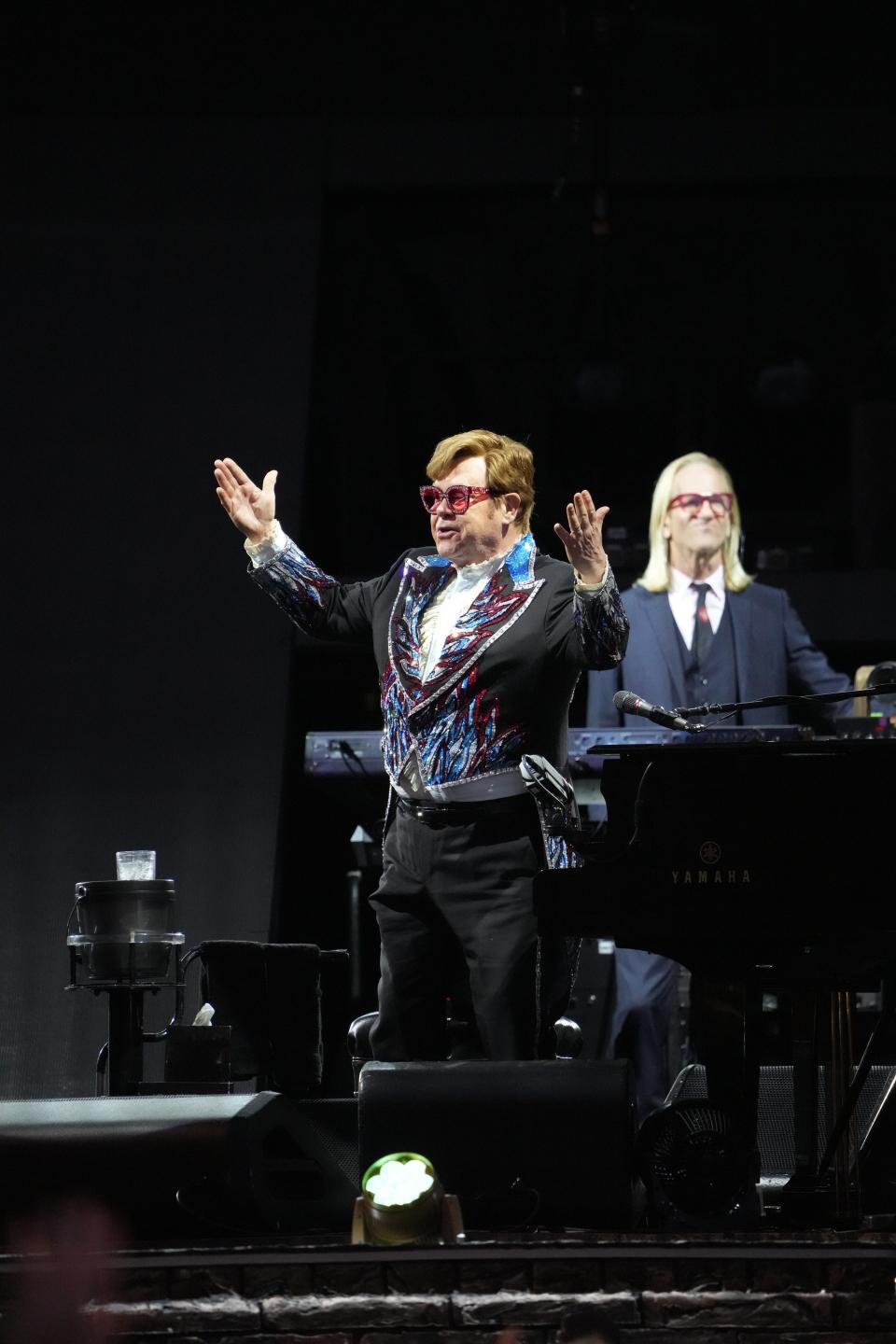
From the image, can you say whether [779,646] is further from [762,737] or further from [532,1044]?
[532,1044]

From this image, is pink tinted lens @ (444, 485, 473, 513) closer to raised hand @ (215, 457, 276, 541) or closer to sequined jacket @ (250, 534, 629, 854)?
sequined jacket @ (250, 534, 629, 854)

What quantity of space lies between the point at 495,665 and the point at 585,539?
0.35m

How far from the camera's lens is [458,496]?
3.60m

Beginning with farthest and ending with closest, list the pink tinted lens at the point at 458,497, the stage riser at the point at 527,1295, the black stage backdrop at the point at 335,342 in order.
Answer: the black stage backdrop at the point at 335,342 < the pink tinted lens at the point at 458,497 < the stage riser at the point at 527,1295

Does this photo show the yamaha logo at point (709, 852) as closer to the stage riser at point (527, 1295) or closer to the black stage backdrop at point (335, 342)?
the stage riser at point (527, 1295)

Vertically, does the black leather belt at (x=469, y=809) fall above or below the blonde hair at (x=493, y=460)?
below

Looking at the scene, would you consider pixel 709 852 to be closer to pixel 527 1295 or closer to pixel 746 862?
pixel 746 862

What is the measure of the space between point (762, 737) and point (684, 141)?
390cm

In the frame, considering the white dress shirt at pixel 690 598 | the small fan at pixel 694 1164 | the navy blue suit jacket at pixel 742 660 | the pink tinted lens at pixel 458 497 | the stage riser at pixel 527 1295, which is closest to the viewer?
the stage riser at pixel 527 1295

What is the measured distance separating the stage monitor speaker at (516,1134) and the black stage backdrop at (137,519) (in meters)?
3.61

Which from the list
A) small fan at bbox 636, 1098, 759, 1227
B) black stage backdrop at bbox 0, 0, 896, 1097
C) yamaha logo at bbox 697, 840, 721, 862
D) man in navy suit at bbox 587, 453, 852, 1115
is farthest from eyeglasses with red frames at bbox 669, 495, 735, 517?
small fan at bbox 636, 1098, 759, 1227

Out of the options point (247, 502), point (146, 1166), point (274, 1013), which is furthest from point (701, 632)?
point (146, 1166)

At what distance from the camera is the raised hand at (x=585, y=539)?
11.1 feet

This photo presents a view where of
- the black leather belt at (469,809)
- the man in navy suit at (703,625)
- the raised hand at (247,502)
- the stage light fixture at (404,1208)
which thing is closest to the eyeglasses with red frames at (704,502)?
the man in navy suit at (703,625)
